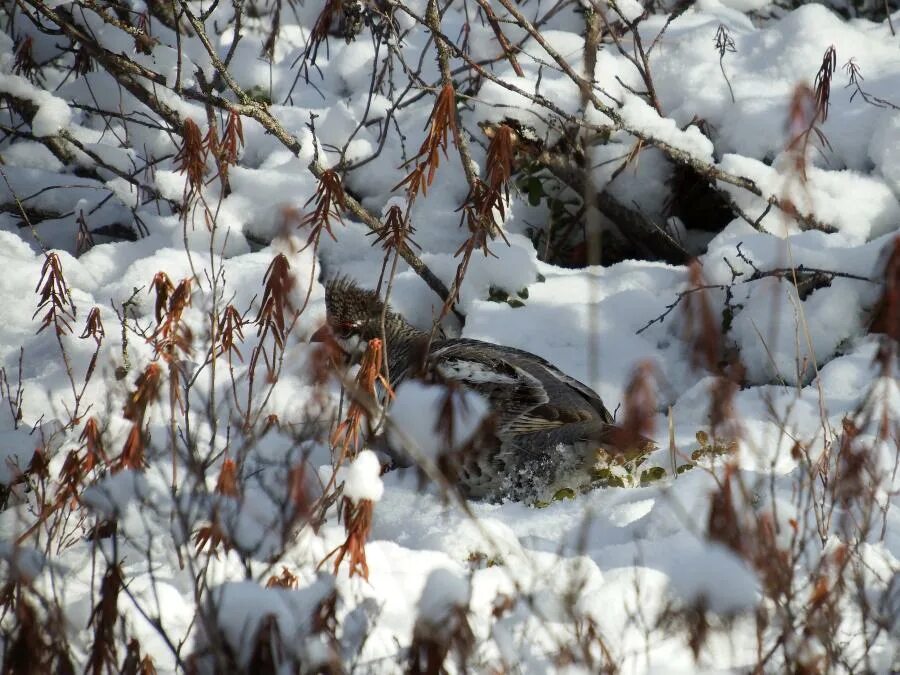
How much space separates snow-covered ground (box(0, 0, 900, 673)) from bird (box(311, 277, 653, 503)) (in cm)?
20

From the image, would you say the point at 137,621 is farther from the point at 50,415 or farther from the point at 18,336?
the point at 18,336

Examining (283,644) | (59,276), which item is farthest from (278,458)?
(283,644)

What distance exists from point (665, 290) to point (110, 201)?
3.43 metres

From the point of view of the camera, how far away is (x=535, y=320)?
16.9 ft

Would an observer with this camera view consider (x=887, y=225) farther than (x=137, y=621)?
Yes

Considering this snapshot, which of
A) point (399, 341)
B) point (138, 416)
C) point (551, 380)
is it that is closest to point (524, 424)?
point (551, 380)

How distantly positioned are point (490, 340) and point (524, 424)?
0.95m

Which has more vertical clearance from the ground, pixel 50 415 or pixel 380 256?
pixel 380 256

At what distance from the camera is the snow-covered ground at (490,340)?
2146 mm

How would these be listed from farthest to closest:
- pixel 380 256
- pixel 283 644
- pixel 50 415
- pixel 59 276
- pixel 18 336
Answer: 1. pixel 380 256
2. pixel 18 336
3. pixel 50 415
4. pixel 59 276
5. pixel 283 644

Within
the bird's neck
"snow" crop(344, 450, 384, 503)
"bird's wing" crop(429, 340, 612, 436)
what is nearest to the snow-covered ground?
"snow" crop(344, 450, 384, 503)

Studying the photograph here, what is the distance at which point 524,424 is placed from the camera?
4215 millimetres

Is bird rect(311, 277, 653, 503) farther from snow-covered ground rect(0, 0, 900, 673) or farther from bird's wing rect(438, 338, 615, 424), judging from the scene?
snow-covered ground rect(0, 0, 900, 673)

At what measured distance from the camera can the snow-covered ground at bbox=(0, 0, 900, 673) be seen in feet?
7.04
